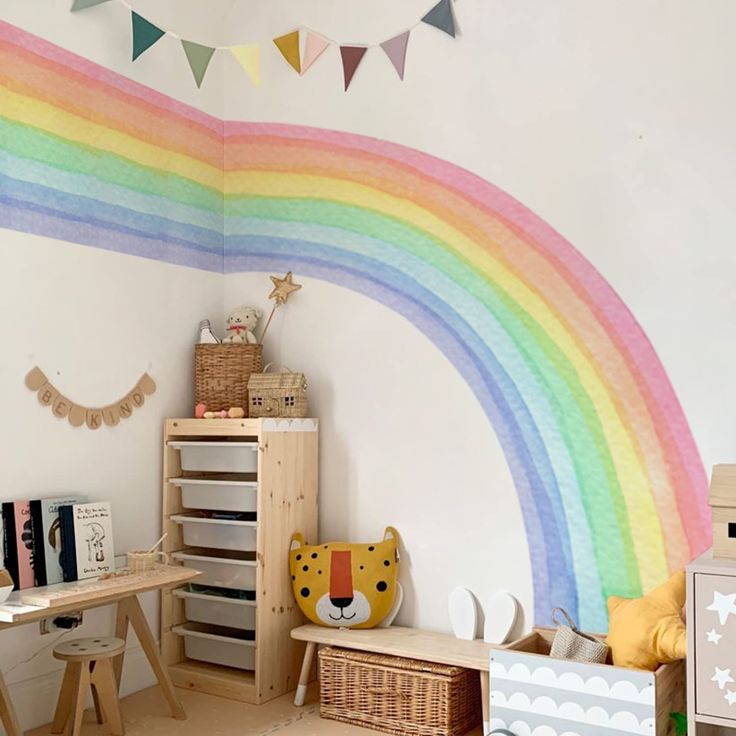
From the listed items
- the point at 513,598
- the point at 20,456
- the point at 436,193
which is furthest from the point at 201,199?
the point at 513,598

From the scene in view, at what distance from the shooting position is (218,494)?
3.41m

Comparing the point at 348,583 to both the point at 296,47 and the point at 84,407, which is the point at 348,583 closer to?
the point at 84,407

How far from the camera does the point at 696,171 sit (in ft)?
9.39

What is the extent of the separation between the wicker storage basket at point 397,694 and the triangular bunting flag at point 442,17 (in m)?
2.27

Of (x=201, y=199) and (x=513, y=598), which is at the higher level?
(x=201, y=199)

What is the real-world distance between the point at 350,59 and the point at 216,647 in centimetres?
235

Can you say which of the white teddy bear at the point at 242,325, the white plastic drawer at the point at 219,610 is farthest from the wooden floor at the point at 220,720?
the white teddy bear at the point at 242,325

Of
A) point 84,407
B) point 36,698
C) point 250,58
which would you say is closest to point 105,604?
point 36,698

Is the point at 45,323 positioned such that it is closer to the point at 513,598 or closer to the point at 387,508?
the point at 387,508

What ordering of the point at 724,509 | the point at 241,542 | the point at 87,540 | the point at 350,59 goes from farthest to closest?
the point at 350,59
the point at 241,542
the point at 87,540
the point at 724,509

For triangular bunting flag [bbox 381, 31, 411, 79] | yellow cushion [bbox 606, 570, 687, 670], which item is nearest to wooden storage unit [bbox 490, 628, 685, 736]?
yellow cushion [bbox 606, 570, 687, 670]

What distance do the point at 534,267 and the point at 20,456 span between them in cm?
187

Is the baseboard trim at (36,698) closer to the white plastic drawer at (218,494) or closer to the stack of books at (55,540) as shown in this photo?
the stack of books at (55,540)

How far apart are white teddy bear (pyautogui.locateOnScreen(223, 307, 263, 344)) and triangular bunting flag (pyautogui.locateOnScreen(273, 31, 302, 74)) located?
1.01 metres
